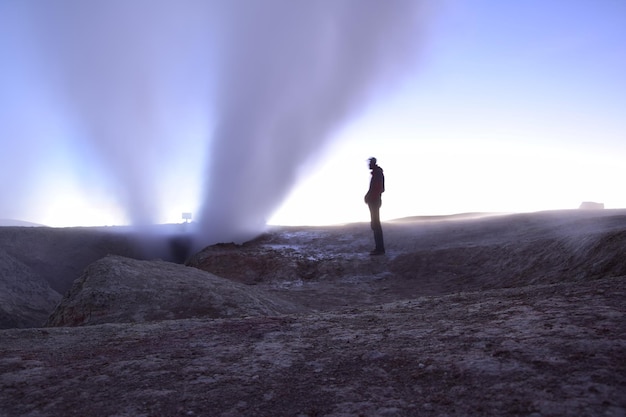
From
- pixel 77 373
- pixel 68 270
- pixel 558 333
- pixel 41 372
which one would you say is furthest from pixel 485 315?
pixel 68 270

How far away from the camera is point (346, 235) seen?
14883 millimetres

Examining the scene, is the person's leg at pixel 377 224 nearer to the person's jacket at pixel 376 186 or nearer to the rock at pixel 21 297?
the person's jacket at pixel 376 186

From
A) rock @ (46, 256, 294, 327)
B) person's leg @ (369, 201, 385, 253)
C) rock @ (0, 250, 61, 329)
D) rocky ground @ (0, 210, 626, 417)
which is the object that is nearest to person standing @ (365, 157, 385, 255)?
person's leg @ (369, 201, 385, 253)

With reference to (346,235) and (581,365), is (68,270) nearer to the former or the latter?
(346,235)

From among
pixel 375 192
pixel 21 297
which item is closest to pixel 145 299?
pixel 21 297

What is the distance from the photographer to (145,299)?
6.78 m

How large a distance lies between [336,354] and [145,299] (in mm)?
4088

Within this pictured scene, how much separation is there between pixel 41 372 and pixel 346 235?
11.8 metres

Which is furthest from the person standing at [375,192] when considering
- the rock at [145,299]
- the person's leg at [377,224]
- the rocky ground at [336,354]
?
the rock at [145,299]

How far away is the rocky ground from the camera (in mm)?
2611

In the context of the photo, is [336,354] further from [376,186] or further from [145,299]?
[376,186]

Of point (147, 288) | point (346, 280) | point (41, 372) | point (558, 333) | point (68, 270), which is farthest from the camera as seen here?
point (68, 270)

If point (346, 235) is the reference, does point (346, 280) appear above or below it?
below

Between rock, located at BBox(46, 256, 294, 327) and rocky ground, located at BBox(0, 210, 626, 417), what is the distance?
3 cm
